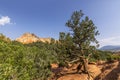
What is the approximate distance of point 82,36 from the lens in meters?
44.7

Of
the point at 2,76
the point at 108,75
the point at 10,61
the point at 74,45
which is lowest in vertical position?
the point at 108,75

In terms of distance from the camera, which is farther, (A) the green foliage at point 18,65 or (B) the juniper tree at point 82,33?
(B) the juniper tree at point 82,33

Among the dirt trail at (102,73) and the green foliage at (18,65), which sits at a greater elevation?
the green foliage at (18,65)

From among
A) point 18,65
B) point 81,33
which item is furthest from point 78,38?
point 18,65

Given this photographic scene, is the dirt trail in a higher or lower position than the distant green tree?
lower

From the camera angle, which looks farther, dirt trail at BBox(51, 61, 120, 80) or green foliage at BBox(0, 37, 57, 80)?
dirt trail at BBox(51, 61, 120, 80)

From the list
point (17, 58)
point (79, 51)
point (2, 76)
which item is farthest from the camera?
point (79, 51)

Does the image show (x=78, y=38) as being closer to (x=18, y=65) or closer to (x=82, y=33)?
(x=82, y=33)

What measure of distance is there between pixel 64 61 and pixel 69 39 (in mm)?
6117

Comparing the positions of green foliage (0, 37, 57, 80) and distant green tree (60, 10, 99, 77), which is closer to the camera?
green foliage (0, 37, 57, 80)

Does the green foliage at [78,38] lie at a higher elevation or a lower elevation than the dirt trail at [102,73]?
higher

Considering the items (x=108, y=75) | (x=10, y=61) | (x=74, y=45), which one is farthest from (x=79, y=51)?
(x=10, y=61)

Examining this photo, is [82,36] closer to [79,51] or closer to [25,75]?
[79,51]

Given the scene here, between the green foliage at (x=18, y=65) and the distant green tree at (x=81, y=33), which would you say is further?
the distant green tree at (x=81, y=33)
